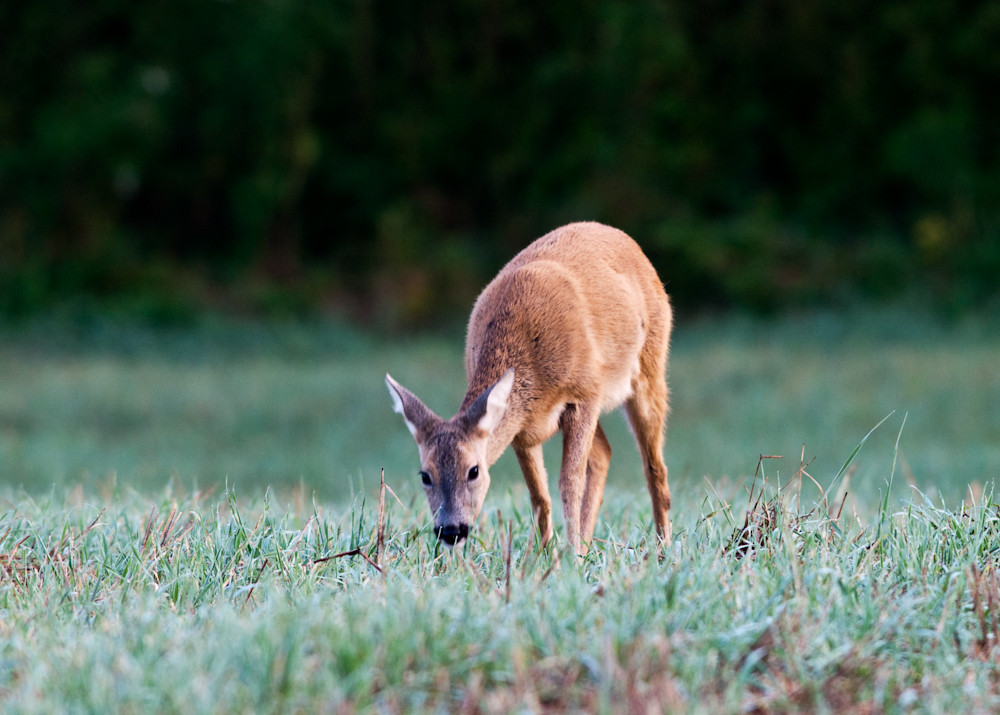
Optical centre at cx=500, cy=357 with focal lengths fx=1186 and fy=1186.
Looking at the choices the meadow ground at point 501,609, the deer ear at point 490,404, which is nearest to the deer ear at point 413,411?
the deer ear at point 490,404

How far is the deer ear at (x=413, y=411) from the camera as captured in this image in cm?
467

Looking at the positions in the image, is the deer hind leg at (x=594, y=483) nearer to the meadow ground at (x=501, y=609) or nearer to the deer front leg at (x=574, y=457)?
the deer front leg at (x=574, y=457)

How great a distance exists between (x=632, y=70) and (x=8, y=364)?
1188 cm

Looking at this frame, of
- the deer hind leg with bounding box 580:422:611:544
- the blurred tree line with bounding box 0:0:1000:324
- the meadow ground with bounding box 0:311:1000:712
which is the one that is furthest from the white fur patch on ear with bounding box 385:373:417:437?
the blurred tree line with bounding box 0:0:1000:324

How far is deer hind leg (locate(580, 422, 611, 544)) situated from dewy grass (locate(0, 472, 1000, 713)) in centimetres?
88

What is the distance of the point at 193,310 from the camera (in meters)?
21.3

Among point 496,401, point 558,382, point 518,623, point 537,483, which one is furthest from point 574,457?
point 518,623

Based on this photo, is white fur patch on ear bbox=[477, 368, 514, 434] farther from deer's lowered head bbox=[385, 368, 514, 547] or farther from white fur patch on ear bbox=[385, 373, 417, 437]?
white fur patch on ear bbox=[385, 373, 417, 437]

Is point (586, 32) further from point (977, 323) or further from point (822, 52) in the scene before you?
point (977, 323)

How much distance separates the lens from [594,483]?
18.4 ft

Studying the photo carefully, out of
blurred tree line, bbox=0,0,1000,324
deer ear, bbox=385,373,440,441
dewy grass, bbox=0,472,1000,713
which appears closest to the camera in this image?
dewy grass, bbox=0,472,1000,713

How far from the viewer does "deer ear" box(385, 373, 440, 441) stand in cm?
467

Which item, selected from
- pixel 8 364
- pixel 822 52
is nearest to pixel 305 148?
pixel 8 364

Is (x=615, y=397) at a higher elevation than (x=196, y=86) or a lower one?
lower
